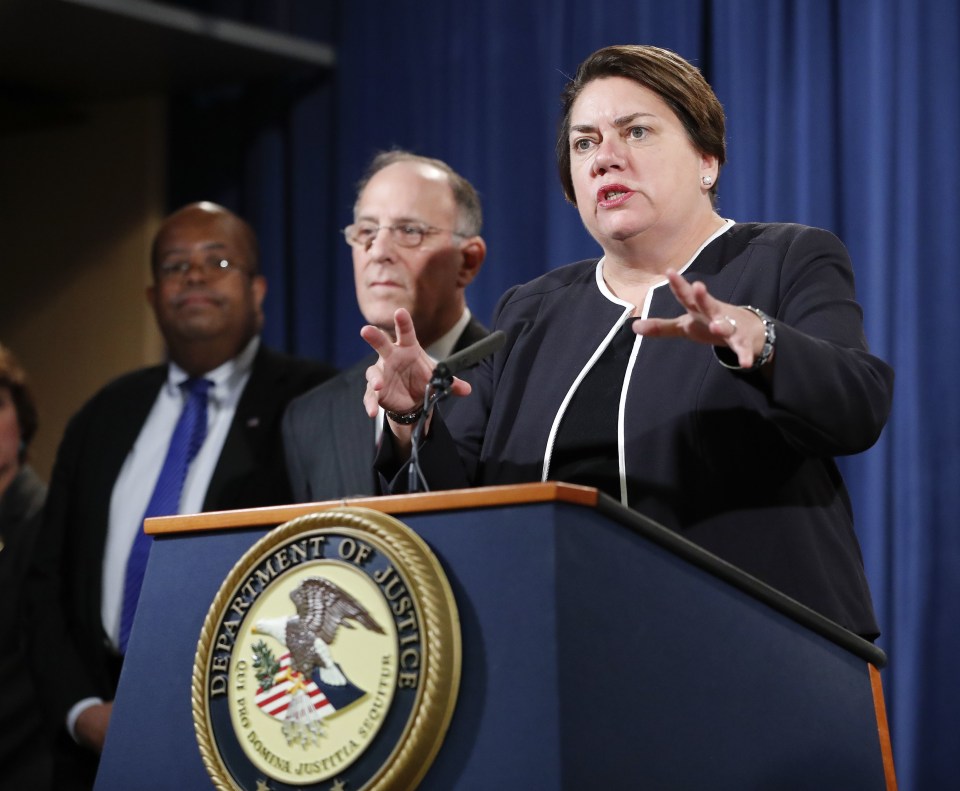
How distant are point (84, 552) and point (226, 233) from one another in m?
0.95

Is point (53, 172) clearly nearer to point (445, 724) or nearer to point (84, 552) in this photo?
point (84, 552)

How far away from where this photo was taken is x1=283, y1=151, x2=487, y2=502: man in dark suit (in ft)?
10.2

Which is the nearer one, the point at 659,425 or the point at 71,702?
the point at 659,425

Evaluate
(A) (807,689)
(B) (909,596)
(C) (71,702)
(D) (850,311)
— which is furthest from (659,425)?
(C) (71,702)

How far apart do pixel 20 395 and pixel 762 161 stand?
2.24 m

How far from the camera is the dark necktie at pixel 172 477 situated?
3.28 m

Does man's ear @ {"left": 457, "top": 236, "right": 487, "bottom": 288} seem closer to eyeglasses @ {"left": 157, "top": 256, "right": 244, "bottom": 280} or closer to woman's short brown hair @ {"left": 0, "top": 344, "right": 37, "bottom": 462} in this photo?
eyeglasses @ {"left": 157, "top": 256, "right": 244, "bottom": 280}

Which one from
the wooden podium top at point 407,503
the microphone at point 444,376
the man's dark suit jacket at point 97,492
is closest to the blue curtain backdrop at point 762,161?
the man's dark suit jacket at point 97,492

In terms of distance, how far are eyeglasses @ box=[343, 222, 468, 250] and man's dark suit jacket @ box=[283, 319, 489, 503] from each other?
0.79 ft

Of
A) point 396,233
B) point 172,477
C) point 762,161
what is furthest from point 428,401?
point 762,161

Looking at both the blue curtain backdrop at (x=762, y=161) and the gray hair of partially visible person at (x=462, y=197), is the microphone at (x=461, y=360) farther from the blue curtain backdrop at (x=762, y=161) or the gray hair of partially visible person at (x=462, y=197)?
the gray hair of partially visible person at (x=462, y=197)

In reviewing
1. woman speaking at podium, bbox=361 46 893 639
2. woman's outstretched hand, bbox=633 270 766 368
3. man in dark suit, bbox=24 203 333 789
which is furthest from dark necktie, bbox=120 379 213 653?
woman's outstretched hand, bbox=633 270 766 368

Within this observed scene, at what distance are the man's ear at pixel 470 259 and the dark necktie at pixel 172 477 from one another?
2.53 ft

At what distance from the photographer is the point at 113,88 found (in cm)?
514
